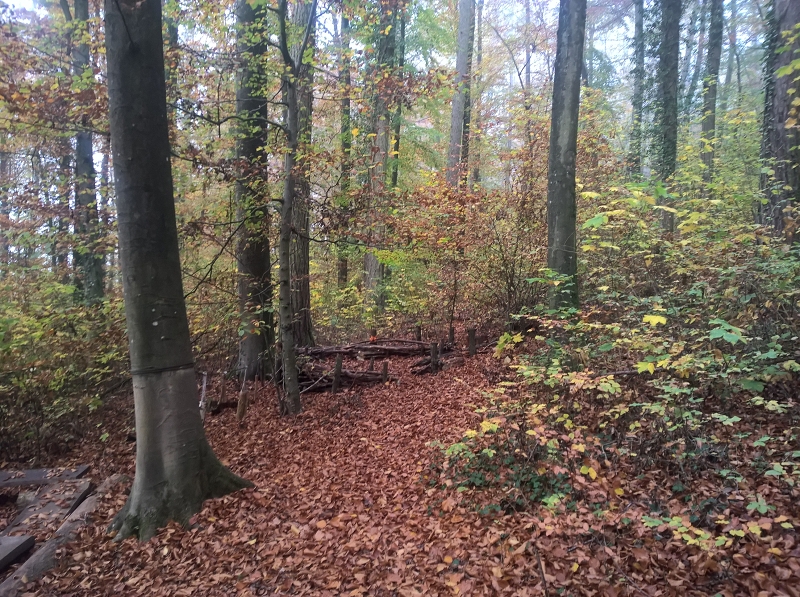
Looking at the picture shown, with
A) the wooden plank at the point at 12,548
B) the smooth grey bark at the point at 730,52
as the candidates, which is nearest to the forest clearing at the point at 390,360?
the wooden plank at the point at 12,548

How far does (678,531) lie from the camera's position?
131 inches

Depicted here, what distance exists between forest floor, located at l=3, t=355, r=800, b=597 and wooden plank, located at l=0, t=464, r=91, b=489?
4.11 feet

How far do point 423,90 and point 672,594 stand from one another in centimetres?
757

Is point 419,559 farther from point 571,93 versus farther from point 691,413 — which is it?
point 571,93

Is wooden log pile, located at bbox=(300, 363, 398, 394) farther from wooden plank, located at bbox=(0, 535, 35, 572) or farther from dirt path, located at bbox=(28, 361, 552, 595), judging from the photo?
wooden plank, located at bbox=(0, 535, 35, 572)

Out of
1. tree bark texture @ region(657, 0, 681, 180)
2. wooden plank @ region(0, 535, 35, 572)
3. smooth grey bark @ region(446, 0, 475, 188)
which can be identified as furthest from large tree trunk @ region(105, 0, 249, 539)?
smooth grey bark @ region(446, 0, 475, 188)

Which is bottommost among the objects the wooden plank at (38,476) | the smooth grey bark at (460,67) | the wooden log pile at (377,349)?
the wooden plank at (38,476)

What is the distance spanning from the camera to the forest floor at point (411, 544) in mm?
3172

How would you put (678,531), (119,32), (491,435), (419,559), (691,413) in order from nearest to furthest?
(678,531) < (419,559) < (691,413) < (119,32) < (491,435)

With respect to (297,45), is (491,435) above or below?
below

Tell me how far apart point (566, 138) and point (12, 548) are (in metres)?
8.39

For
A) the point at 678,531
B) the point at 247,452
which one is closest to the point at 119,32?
the point at 247,452

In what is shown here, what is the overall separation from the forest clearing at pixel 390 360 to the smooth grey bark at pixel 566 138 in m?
0.04

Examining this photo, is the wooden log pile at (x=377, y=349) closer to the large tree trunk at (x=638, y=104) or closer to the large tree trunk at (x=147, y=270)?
the large tree trunk at (x=147, y=270)
